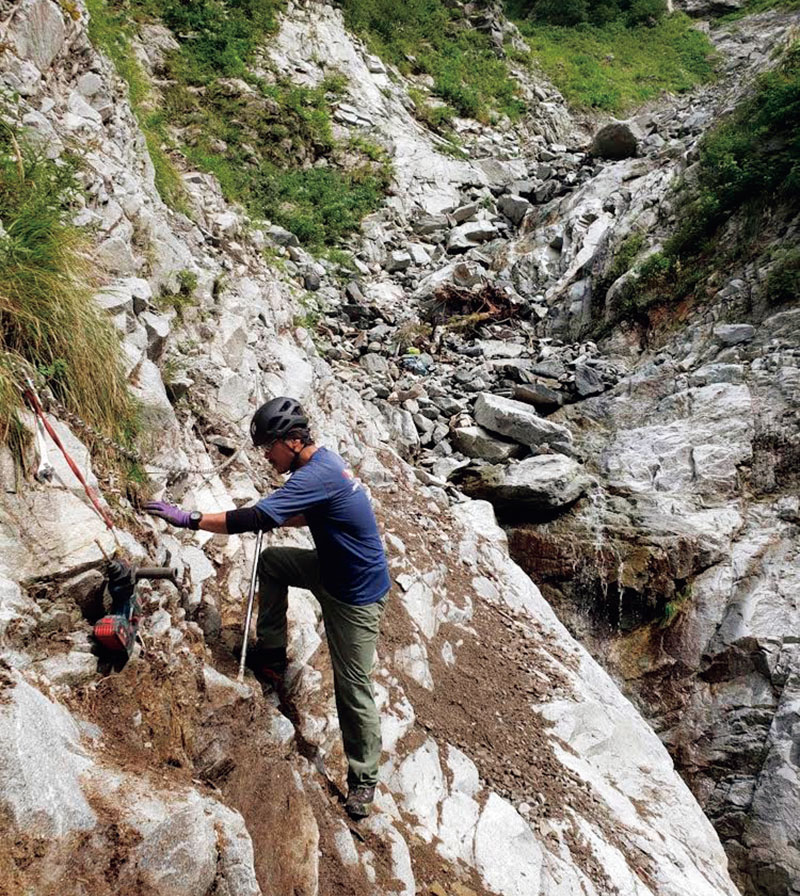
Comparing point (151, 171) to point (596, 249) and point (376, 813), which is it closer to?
point (376, 813)

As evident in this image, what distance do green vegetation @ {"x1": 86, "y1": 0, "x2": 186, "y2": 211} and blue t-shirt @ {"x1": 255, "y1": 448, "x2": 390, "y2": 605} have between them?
7645mm

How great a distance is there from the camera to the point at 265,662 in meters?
4.05

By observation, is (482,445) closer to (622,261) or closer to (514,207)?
(622,261)

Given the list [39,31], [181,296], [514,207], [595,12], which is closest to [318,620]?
[181,296]

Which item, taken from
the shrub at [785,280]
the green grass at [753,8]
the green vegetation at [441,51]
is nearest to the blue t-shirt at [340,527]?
the shrub at [785,280]

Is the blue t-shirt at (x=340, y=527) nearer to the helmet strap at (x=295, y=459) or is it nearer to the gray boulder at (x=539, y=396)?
the helmet strap at (x=295, y=459)

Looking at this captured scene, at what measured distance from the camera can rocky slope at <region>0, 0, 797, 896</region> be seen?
2.67 meters

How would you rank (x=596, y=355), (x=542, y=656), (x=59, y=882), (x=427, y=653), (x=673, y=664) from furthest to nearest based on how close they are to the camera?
(x=596, y=355) < (x=673, y=664) < (x=542, y=656) < (x=427, y=653) < (x=59, y=882)

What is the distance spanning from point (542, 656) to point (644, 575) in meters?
3.15

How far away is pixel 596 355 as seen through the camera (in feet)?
44.0

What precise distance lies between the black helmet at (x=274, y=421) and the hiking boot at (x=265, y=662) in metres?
1.46

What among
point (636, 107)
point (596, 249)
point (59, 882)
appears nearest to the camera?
point (59, 882)

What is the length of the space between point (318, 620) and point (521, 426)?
22.2ft

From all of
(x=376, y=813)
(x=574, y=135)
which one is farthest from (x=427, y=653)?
(x=574, y=135)
